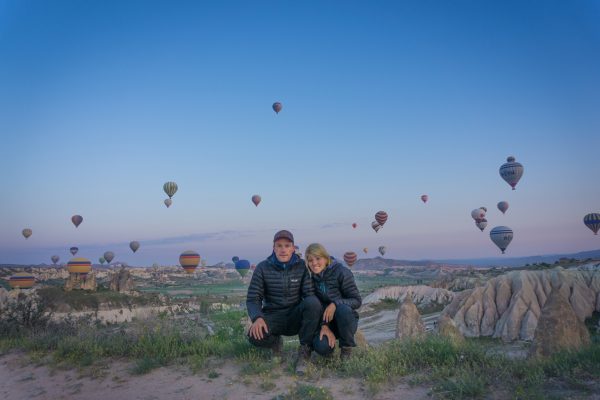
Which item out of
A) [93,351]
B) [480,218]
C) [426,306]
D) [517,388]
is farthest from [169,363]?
[480,218]

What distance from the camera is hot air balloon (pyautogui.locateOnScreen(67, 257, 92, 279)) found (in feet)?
206

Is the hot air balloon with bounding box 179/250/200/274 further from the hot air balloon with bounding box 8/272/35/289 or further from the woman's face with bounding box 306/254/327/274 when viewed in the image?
the woman's face with bounding box 306/254/327/274

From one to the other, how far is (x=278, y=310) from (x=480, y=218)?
59117 mm

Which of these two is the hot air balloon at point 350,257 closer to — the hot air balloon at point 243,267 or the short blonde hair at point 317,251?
the hot air balloon at point 243,267

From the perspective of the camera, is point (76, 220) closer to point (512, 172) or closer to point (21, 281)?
point (21, 281)

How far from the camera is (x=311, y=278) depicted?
6312 mm

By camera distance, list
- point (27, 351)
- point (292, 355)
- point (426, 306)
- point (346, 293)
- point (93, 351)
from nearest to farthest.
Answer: point (346, 293) < point (292, 355) < point (93, 351) < point (27, 351) < point (426, 306)

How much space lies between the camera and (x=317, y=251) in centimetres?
611

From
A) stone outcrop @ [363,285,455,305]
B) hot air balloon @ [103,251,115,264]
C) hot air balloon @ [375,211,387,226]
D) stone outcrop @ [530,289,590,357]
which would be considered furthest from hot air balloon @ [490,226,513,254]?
hot air balloon @ [103,251,115,264]

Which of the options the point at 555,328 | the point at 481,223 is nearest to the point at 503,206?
the point at 481,223

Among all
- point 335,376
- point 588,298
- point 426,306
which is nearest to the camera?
point 335,376

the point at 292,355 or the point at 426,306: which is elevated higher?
the point at 292,355

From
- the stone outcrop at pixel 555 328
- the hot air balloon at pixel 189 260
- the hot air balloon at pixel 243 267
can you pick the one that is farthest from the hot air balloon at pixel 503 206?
the stone outcrop at pixel 555 328

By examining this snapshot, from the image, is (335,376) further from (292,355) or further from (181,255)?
(181,255)
